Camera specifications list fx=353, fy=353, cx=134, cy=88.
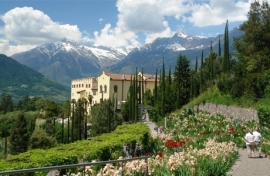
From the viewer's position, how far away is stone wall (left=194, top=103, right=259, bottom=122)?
94.0ft

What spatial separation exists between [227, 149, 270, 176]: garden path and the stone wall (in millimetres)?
13080

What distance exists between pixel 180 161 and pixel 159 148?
22.8 ft

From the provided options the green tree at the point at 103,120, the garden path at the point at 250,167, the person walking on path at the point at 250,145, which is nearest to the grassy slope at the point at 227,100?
the person walking on path at the point at 250,145

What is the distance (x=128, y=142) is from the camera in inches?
613

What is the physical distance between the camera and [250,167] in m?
12.9

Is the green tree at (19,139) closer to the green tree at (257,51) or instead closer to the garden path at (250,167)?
the green tree at (257,51)

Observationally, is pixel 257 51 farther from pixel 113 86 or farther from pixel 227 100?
pixel 113 86

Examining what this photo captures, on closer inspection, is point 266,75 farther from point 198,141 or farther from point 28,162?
point 28,162

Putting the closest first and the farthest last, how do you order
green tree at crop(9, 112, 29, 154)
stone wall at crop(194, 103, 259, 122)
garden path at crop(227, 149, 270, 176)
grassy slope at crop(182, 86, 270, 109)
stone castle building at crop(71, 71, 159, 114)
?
1. garden path at crop(227, 149, 270, 176)
2. stone wall at crop(194, 103, 259, 122)
3. grassy slope at crop(182, 86, 270, 109)
4. green tree at crop(9, 112, 29, 154)
5. stone castle building at crop(71, 71, 159, 114)

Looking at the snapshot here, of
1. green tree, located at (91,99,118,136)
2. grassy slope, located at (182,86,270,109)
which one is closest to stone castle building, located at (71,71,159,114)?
green tree, located at (91,99,118,136)

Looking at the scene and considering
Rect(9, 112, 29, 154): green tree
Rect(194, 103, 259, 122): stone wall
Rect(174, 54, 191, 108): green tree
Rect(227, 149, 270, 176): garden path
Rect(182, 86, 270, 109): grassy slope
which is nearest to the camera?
Rect(227, 149, 270, 176): garden path

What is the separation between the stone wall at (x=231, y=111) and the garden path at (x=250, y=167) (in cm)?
1308

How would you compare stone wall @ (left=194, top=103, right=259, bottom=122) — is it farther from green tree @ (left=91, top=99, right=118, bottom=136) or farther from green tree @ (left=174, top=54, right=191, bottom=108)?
green tree @ (left=91, top=99, right=118, bottom=136)

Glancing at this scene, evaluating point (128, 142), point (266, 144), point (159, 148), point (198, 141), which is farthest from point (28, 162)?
point (266, 144)
